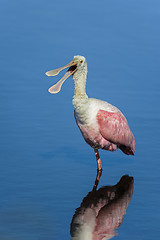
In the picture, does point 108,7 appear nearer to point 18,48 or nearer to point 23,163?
point 18,48

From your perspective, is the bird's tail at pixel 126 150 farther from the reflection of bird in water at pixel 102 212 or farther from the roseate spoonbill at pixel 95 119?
the reflection of bird in water at pixel 102 212

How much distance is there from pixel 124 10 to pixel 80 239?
13.6 m

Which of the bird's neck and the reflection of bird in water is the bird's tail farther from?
the bird's neck

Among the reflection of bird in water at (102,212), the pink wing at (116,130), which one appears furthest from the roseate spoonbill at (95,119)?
the reflection of bird in water at (102,212)

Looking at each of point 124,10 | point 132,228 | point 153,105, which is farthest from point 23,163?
point 124,10

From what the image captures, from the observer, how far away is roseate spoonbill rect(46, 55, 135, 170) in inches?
502

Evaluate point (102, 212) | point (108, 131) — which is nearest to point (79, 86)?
point (108, 131)

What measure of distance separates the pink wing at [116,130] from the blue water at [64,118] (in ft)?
0.98

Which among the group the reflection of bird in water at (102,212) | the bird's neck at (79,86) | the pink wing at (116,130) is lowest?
the reflection of bird in water at (102,212)

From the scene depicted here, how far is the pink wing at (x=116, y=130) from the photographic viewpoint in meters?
12.9

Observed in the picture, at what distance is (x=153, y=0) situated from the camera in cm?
2386

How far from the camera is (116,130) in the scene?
1323 cm

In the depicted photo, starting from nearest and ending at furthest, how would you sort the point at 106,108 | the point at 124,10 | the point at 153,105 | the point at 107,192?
the point at 107,192 < the point at 106,108 < the point at 153,105 < the point at 124,10

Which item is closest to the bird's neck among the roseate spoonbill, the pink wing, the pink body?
the roseate spoonbill
